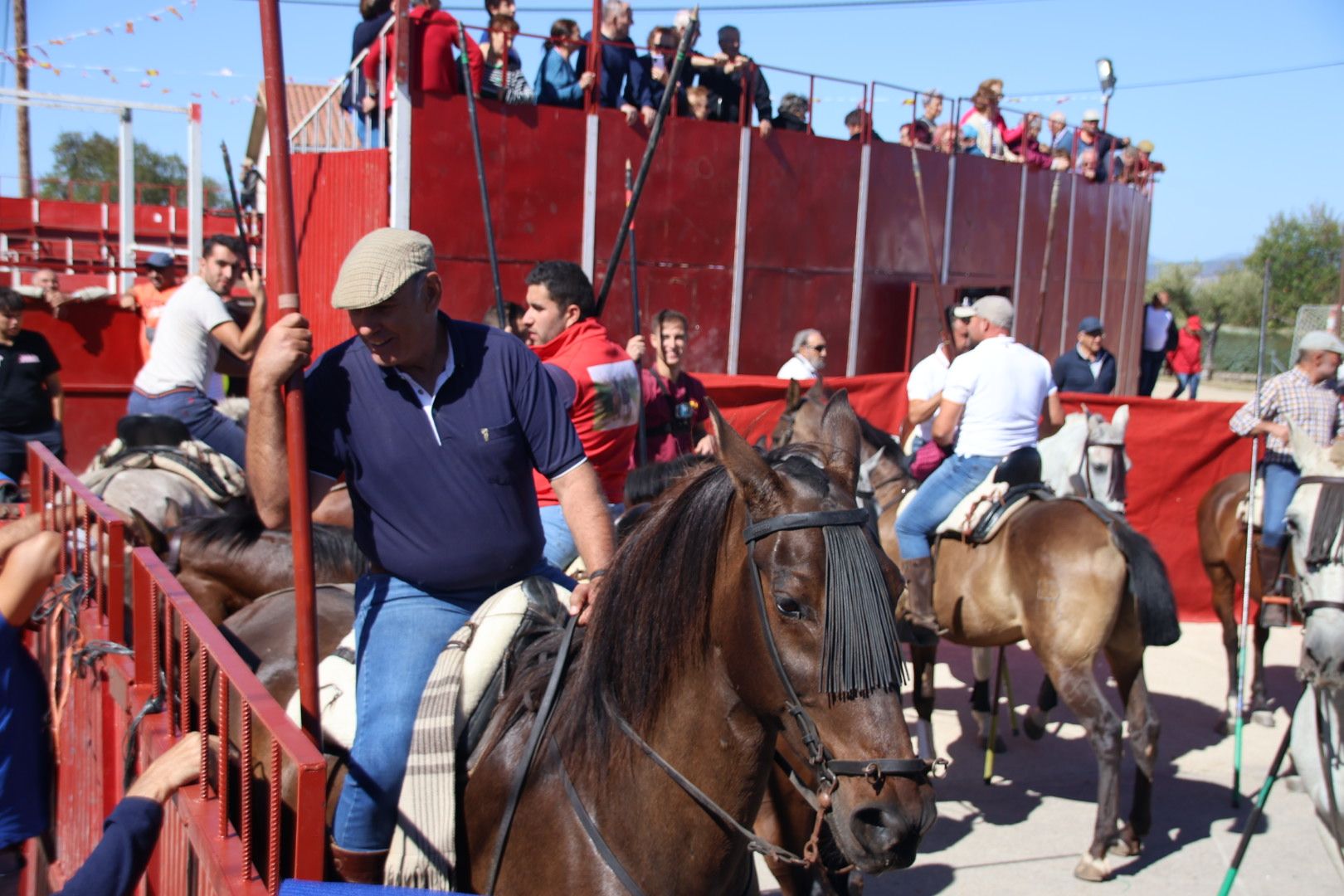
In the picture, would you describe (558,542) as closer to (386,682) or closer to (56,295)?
(386,682)

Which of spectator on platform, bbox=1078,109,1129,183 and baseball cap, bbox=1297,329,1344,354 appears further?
spectator on platform, bbox=1078,109,1129,183

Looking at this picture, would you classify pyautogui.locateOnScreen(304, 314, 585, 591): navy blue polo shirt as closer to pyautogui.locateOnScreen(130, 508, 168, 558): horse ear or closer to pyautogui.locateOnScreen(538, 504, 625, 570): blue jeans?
pyautogui.locateOnScreen(538, 504, 625, 570): blue jeans

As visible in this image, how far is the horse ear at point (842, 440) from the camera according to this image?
252cm

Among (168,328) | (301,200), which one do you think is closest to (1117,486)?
(168,328)

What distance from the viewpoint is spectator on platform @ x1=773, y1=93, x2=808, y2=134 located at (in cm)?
1384

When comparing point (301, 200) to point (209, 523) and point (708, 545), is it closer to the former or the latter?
point (209, 523)

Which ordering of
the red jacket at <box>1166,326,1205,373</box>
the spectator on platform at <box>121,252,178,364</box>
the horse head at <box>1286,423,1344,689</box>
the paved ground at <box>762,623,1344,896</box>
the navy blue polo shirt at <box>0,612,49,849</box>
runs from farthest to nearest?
1. the red jacket at <box>1166,326,1205,373</box>
2. the spectator on platform at <box>121,252,178,364</box>
3. the paved ground at <box>762,623,1344,896</box>
4. the horse head at <box>1286,423,1344,689</box>
5. the navy blue polo shirt at <box>0,612,49,849</box>

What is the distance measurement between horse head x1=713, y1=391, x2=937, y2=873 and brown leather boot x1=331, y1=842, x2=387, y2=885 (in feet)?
3.38

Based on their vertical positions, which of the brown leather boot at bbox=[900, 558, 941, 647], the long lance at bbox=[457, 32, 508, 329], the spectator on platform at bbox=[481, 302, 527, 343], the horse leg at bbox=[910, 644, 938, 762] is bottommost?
the horse leg at bbox=[910, 644, 938, 762]

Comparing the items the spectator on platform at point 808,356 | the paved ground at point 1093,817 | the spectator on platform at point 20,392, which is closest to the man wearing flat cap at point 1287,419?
the paved ground at point 1093,817

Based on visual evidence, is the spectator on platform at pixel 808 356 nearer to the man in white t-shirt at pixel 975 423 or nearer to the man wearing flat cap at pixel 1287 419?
the man in white t-shirt at pixel 975 423

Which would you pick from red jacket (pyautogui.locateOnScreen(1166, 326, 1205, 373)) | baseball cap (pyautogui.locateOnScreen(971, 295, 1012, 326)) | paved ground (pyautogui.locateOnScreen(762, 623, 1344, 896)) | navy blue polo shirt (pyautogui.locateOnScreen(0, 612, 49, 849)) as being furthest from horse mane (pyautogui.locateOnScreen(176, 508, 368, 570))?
red jacket (pyautogui.locateOnScreen(1166, 326, 1205, 373))

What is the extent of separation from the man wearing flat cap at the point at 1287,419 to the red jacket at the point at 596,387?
4.92 meters

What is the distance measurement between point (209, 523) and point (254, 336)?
165 cm
